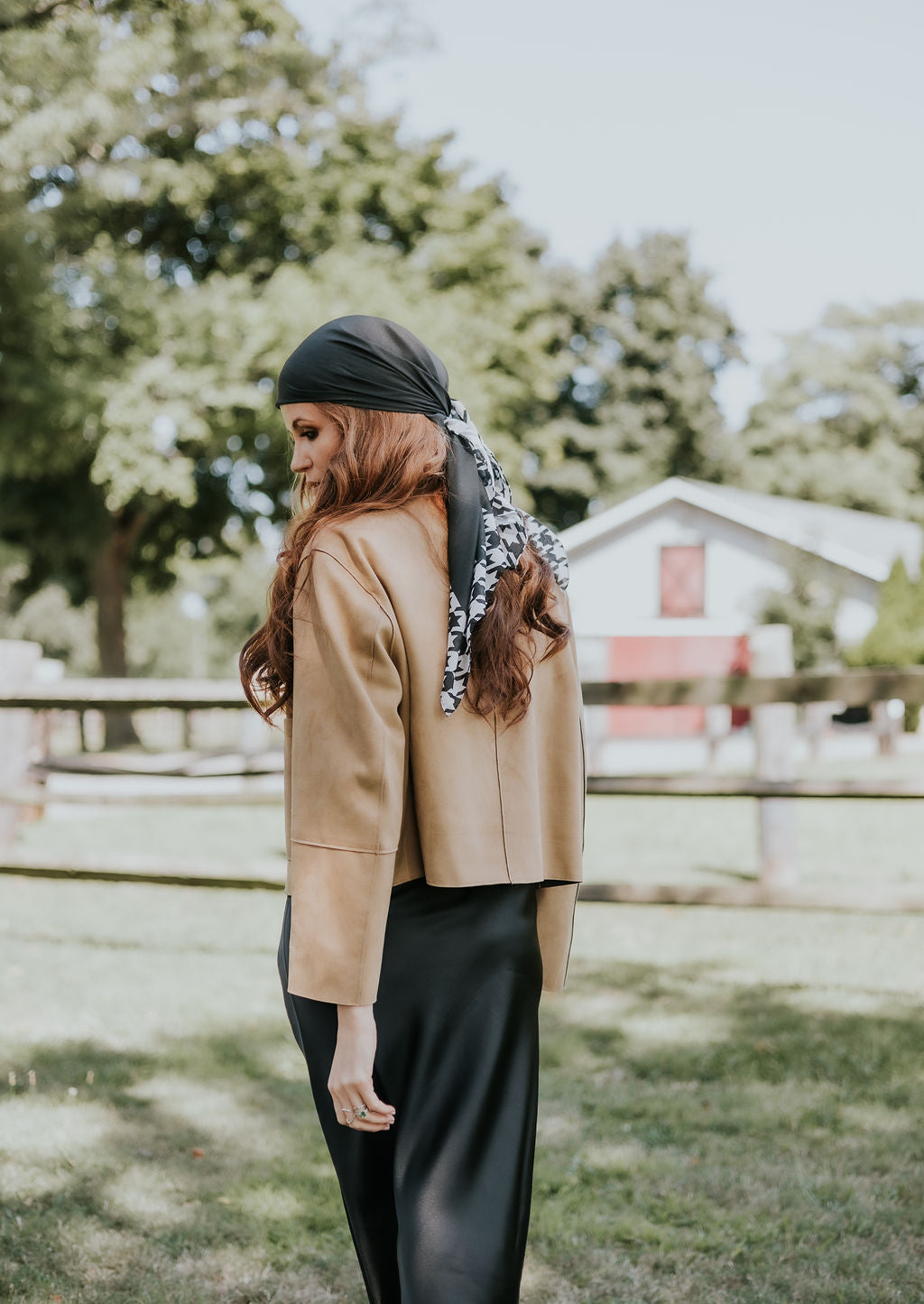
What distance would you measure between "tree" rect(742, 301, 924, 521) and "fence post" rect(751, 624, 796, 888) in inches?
1497

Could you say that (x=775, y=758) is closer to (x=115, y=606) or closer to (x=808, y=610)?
(x=808, y=610)

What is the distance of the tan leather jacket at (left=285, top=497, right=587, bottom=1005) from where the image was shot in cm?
166

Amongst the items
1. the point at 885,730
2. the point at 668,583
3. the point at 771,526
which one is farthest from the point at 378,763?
the point at 668,583

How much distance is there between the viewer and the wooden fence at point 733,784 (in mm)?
4984

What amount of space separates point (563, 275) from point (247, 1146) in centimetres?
4373

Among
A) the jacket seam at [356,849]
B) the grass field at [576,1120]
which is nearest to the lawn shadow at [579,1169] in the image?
the grass field at [576,1120]

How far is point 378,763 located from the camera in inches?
65.2

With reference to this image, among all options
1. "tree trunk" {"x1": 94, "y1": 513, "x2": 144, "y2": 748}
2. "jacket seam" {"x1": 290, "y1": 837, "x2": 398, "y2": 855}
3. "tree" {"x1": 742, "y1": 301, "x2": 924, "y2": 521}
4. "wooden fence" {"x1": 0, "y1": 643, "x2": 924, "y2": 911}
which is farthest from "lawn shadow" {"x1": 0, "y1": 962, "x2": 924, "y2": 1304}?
"tree" {"x1": 742, "y1": 301, "x2": 924, "y2": 521}

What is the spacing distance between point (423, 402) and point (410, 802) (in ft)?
2.01

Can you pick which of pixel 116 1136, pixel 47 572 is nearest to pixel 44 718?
pixel 116 1136

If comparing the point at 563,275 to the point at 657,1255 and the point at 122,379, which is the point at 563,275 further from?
the point at 657,1255

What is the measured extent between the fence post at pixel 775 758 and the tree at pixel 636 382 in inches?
1338

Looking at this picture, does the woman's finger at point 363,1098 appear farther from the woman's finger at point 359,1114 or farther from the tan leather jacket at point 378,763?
the tan leather jacket at point 378,763

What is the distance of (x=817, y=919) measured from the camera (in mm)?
6883
